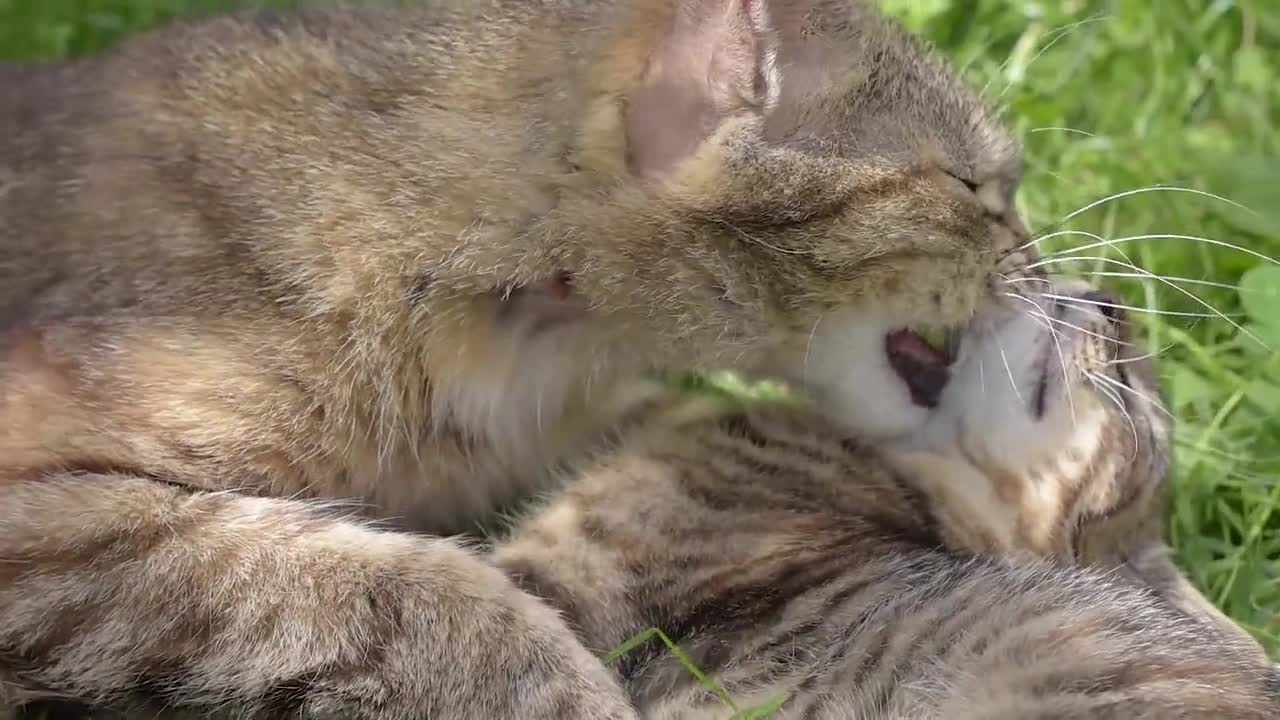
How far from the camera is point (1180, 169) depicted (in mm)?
3316

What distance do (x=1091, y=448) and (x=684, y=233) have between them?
2.92ft

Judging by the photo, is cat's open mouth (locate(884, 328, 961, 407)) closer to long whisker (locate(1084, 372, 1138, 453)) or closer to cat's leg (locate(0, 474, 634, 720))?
long whisker (locate(1084, 372, 1138, 453))

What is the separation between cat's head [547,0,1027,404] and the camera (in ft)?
5.93

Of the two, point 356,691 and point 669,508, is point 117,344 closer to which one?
point 356,691

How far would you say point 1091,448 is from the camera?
223cm

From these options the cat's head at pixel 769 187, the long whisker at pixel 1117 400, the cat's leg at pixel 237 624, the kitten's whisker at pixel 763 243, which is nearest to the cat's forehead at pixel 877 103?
the cat's head at pixel 769 187

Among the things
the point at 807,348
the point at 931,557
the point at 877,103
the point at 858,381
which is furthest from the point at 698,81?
the point at 931,557

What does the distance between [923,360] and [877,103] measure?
53cm

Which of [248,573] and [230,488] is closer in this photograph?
[248,573]

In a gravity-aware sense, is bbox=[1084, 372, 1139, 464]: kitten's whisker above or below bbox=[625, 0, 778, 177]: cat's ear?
below

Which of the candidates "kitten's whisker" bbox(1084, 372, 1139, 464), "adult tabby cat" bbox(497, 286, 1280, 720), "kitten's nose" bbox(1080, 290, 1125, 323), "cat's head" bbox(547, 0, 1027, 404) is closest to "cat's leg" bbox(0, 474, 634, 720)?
"adult tabby cat" bbox(497, 286, 1280, 720)

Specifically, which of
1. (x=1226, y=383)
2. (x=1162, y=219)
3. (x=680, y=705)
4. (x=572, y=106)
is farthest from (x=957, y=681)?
(x=1162, y=219)

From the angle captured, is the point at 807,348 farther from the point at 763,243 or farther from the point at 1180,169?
the point at 1180,169

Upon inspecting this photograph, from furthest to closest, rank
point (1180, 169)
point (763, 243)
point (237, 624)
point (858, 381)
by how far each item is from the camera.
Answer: point (1180, 169) → point (858, 381) → point (763, 243) → point (237, 624)
